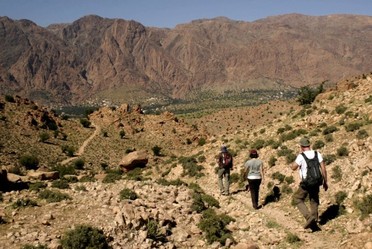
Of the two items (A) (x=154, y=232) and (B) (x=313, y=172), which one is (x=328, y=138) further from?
(A) (x=154, y=232)

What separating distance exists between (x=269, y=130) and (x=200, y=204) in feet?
50.3

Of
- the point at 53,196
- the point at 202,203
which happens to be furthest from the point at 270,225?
the point at 53,196

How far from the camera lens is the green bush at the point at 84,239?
448 inches

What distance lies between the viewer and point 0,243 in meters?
11.4

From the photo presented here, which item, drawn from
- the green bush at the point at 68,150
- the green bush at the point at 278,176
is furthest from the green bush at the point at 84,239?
the green bush at the point at 68,150

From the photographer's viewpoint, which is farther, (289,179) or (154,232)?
(289,179)

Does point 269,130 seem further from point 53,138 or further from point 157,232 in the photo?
point 53,138

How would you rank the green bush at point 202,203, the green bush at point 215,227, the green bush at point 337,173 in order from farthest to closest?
the green bush at point 337,173 → the green bush at point 202,203 → the green bush at point 215,227

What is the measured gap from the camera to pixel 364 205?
1284cm

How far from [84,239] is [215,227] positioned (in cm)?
437

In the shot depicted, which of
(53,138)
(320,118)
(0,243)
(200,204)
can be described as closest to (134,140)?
(53,138)

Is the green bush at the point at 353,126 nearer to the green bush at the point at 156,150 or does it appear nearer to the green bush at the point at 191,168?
the green bush at the point at 191,168

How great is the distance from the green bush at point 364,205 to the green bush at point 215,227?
162 inches

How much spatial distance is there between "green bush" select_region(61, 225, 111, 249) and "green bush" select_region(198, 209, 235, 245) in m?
3.36
